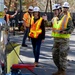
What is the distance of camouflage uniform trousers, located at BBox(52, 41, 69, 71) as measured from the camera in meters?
9.80

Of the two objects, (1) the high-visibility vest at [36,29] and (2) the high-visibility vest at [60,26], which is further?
(1) the high-visibility vest at [36,29]

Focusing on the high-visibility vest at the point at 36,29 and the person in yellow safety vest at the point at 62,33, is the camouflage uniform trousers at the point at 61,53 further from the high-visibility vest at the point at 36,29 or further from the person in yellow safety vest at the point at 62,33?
the high-visibility vest at the point at 36,29

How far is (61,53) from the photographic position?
32.2 feet

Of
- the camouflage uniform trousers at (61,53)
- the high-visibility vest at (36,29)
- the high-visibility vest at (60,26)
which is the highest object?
the high-visibility vest at (60,26)

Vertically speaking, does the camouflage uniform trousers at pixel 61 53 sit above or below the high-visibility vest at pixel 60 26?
below

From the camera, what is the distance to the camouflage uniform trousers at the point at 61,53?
9800mm

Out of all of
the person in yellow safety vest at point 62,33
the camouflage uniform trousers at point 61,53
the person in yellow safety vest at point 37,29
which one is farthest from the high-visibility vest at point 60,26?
the person in yellow safety vest at point 37,29

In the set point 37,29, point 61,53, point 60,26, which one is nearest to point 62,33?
point 60,26

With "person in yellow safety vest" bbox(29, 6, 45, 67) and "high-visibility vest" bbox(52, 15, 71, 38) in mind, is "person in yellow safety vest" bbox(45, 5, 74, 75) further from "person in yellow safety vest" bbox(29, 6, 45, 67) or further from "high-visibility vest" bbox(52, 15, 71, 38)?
"person in yellow safety vest" bbox(29, 6, 45, 67)

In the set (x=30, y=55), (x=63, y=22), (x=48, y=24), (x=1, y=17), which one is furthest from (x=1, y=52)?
(x=30, y=55)

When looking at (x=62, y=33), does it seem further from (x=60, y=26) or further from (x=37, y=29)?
(x=37, y=29)

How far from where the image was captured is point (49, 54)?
15.3 metres

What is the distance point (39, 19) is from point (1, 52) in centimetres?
603

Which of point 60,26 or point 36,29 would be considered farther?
point 36,29
